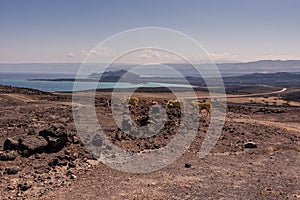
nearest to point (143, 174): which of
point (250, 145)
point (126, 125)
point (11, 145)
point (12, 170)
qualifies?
point (12, 170)

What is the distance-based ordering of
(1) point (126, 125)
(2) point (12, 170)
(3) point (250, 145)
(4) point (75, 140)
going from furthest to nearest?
(1) point (126, 125), (3) point (250, 145), (4) point (75, 140), (2) point (12, 170)

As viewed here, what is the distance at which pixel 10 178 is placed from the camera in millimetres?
9234

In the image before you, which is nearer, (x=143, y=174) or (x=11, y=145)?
(x=143, y=174)

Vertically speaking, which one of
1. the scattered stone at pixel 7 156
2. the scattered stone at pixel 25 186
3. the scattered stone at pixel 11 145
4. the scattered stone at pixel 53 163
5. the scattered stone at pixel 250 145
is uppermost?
the scattered stone at pixel 11 145

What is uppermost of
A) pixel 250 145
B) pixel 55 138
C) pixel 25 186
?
pixel 55 138

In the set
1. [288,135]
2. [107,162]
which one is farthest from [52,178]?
[288,135]

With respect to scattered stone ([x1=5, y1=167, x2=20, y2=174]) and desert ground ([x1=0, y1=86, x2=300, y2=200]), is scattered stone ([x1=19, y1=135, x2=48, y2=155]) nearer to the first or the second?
desert ground ([x1=0, y1=86, x2=300, y2=200])

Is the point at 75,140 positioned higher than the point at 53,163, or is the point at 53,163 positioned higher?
the point at 75,140

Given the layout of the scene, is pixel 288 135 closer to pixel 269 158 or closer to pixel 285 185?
pixel 269 158

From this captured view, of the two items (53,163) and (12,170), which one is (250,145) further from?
(12,170)

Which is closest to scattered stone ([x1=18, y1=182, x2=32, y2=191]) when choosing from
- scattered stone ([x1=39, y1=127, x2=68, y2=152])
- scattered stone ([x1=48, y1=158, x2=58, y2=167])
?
scattered stone ([x1=48, y1=158, x2=58, y2=167])

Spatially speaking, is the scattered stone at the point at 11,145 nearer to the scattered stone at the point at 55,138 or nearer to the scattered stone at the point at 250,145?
the scattered stone at the point at 55,138

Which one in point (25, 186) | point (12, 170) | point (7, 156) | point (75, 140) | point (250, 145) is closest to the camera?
point (25, 186)

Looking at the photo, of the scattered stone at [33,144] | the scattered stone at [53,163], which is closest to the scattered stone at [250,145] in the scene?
the scattered stone at [53,163]
